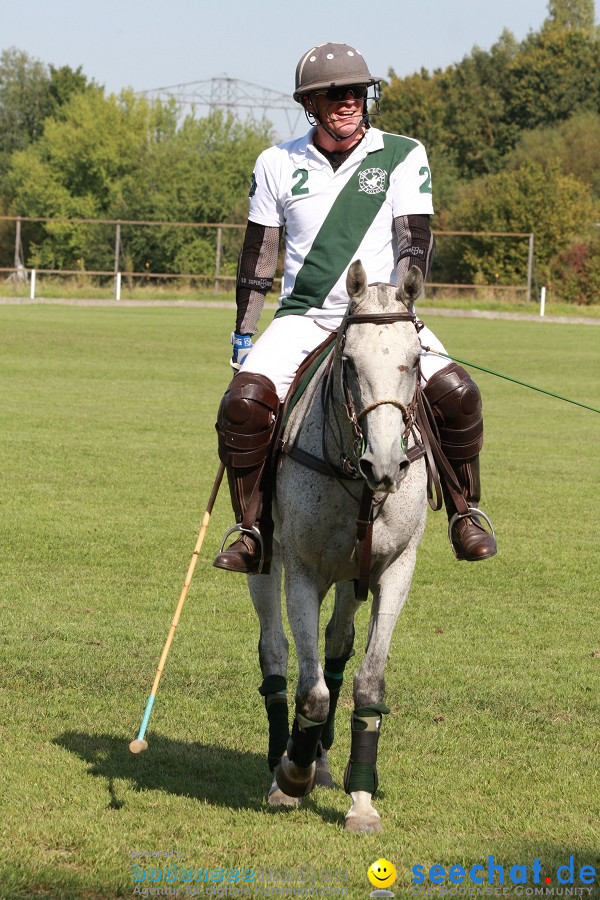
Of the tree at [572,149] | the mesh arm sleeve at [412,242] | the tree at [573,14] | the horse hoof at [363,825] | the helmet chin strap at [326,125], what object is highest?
the tree at [573,14]

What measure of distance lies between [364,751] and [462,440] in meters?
1.42

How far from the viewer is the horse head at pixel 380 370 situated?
450cm

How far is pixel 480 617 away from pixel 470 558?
10.5 feet

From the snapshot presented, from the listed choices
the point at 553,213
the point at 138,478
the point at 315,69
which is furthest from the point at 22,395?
the point at 553,213

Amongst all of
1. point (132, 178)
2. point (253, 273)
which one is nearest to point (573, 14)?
point (132, 178)

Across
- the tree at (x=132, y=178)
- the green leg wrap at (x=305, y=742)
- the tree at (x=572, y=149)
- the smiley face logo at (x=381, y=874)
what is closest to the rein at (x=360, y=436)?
the green leg wrap at (x=305, y=742)

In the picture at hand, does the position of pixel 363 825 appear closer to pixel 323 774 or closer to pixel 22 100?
pixel 323 774

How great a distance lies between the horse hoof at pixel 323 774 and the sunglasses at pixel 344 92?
2974mm

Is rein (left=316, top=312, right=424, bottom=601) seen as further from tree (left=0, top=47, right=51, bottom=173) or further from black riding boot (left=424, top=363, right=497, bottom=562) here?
tree (left=0, top=47, right=51, bottom=173)

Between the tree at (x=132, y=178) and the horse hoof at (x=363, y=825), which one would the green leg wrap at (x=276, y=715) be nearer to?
the horse hoof at (x=363, y=825)

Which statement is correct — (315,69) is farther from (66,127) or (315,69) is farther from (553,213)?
(66,127)

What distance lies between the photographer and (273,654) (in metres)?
6.16

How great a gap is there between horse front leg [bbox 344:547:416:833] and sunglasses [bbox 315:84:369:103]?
207 centimetres

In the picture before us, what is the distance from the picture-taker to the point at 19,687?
702cm
